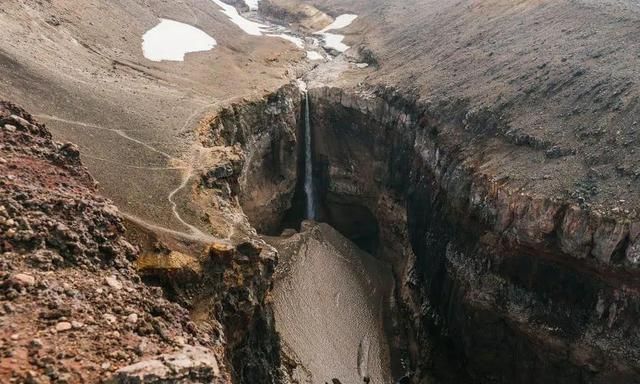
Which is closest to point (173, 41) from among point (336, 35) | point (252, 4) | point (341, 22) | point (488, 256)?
point (336, 35)

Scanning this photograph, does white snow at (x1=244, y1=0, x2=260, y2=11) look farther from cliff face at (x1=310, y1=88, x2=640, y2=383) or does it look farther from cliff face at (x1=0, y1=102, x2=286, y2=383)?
cliff face at (x1=0, y1=102, x2=286, y2=383)

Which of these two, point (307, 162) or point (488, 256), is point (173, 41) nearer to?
point (307, 162)

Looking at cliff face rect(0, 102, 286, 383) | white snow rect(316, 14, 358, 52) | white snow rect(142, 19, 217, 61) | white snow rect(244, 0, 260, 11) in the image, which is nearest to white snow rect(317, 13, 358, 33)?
white snow rect(316, 14, 358, 52)

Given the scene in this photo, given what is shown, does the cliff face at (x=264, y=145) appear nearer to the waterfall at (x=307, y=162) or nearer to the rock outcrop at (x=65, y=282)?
the waterfall at (x=307, y=162)

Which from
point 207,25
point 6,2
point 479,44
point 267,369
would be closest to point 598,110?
point 479,44

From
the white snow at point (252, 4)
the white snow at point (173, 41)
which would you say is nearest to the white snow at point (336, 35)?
the white snow at point (173, 41)

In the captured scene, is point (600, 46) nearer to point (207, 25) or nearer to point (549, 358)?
point (549, 358)
